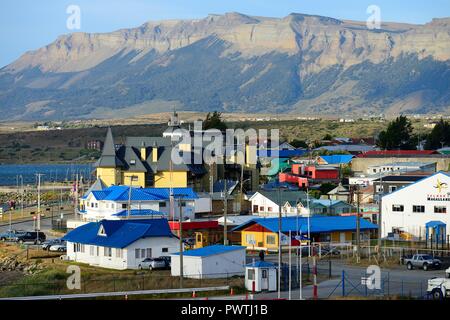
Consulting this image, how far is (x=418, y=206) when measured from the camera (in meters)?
44.8

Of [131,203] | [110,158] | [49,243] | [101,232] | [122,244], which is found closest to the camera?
[122,244]

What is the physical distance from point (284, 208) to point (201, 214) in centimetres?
442

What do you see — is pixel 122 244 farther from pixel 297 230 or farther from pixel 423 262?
pixel 423 262

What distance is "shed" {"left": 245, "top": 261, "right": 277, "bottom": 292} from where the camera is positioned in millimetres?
28953

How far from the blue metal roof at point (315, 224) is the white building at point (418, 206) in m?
1.05

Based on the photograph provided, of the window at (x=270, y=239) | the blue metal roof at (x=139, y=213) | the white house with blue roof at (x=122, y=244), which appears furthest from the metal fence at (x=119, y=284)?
the blue metal roof at (x=139, y=213)

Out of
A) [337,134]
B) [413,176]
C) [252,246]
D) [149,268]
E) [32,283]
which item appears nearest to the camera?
[32,283]

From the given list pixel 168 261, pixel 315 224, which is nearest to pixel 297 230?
pixel 315 224

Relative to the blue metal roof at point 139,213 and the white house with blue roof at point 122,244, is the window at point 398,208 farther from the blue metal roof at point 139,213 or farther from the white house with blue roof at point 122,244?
the white house with blue roof at point 122,244

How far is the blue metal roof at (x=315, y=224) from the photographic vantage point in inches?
1676

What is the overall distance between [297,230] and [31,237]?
43.2 ft

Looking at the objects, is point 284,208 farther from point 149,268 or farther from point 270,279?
point 270,279
